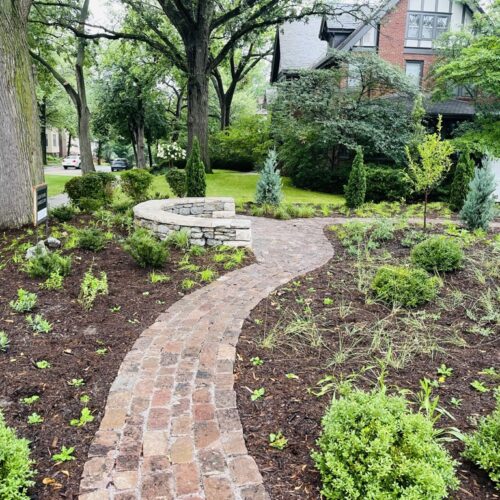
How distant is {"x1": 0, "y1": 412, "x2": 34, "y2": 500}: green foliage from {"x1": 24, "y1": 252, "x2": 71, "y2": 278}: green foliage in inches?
118

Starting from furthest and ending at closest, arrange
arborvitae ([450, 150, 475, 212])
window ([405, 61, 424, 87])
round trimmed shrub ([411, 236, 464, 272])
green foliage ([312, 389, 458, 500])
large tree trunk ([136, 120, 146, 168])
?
large tree trunk ([136, 120, 146, 168]) → window ([405, 61, 424, 87]) → arborvitae ([450, 150, 475, 212]) → round trimmed shrub ([411, 236, 464, 272]) → green foliage ([312, 389, 458, 500])

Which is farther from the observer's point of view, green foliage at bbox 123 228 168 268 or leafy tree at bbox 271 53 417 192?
leafy tree at bbox 271 53 417 192

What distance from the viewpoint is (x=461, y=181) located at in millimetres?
12000

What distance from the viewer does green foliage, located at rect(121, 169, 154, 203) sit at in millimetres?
10570

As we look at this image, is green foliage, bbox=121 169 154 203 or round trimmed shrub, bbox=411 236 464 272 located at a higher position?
green foliage, bbox=121 169 154 203

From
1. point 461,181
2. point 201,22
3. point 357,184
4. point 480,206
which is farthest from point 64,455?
point 201,22

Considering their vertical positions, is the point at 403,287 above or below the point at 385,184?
below

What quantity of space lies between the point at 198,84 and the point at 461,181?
9932 mm

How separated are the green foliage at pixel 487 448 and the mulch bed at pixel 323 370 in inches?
3.0

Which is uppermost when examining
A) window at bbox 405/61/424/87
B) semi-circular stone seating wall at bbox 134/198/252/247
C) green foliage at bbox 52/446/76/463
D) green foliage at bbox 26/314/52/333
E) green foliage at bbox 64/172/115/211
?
window at bbox 405/61/424/87

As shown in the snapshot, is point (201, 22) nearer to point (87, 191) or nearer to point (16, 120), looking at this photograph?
point (87, 191)

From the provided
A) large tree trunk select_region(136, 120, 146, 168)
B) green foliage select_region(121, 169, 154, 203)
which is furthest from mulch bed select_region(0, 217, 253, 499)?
large tree trunk select_region(136, 120, 146, 168)

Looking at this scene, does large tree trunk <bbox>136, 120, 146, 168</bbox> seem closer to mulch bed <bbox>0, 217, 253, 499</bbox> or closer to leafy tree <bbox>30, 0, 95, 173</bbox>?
leafy tree <bbox>30, 0, 95, 173</bbox>

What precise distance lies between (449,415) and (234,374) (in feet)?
4.82
